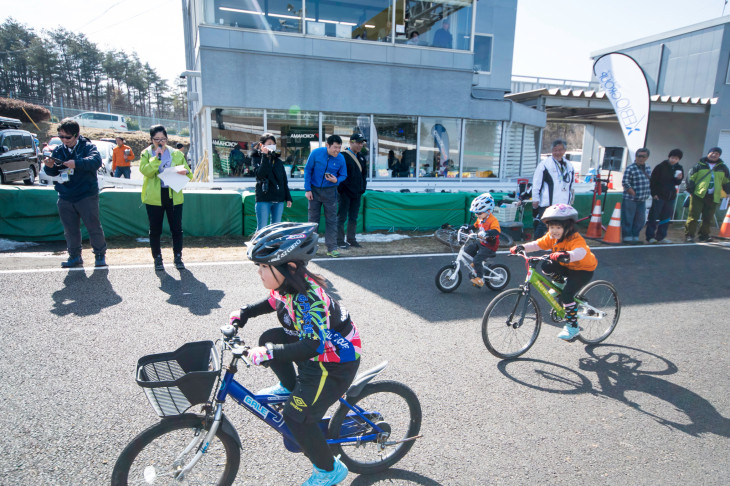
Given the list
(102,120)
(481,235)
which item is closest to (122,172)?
(481,235)

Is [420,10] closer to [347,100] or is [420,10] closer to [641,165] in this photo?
[347,100]

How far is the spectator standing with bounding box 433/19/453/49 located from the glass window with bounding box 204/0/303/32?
406 centimetres

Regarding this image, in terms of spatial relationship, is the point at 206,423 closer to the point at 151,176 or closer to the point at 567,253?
the point at 567,253

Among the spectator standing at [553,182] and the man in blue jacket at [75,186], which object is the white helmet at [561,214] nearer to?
the spectator standing at [553,182]

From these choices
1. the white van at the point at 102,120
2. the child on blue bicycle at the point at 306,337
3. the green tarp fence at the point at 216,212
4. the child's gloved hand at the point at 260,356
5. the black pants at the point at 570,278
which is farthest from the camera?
the white van at the point at 102,120

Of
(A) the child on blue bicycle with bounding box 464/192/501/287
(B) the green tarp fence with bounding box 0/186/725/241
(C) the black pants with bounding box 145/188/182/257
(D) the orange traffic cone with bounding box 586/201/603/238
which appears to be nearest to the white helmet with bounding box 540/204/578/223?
A: (A) the child on blue bicycle with bounding box 464/192/501/287

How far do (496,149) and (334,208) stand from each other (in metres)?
8.34

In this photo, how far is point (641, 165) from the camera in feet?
34.0

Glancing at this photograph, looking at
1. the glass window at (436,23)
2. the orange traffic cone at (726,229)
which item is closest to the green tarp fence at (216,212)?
the orange traffic cone at (726,229)

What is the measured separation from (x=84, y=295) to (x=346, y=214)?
4918mm

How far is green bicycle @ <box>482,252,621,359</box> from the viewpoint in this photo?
15.3 ft

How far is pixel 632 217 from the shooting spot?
35.2 feet

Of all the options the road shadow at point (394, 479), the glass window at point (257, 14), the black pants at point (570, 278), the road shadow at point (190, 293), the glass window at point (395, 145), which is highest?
the glass window at point (257, 14)

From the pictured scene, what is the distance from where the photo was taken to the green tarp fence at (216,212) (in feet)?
28.2
